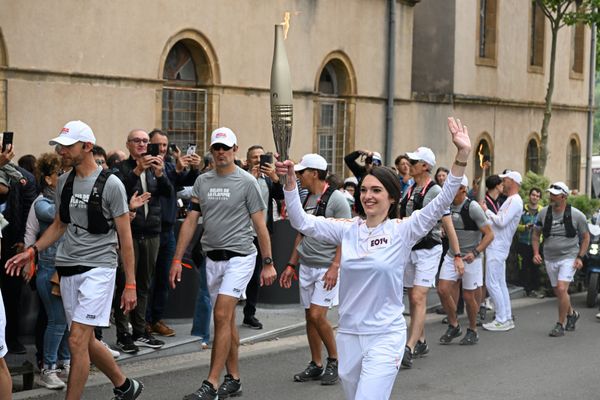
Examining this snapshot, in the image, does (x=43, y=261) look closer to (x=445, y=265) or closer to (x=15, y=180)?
(x=15, y=180)

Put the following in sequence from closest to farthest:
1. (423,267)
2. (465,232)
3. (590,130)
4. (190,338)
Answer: (423,267), (190,338), (465,232), (590,130)

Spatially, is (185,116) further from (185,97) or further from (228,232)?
(228,232)

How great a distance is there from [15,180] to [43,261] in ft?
2.63

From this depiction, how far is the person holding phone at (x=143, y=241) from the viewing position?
34.8 feet

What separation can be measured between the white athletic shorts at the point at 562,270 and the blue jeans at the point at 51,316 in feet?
21.7

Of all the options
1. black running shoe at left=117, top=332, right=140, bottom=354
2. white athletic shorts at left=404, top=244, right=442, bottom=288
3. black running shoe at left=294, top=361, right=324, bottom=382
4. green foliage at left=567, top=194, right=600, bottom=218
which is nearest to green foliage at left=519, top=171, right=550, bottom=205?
green foliage at left=567, top=194, right=600, bottom=218

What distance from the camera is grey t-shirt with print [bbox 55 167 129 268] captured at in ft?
27.1

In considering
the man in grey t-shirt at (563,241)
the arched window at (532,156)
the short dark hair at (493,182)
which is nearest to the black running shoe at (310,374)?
the man in grey t-shirt at (563,241)

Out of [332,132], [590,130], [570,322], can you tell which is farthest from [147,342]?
[590,130]

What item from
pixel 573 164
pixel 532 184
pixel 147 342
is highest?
pixel 573 164

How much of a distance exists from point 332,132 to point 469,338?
10871 millimetres

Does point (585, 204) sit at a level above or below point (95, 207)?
below

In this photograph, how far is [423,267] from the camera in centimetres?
1117

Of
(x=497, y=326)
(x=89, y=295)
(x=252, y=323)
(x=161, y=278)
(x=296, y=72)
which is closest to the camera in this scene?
(x=89, y=295)
